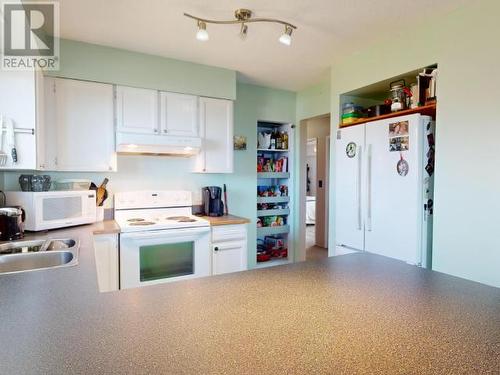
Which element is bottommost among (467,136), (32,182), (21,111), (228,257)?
(228,257)

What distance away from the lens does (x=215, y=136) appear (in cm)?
312

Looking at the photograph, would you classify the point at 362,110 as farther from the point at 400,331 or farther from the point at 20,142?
the point at 20,142

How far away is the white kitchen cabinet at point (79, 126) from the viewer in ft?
7.89

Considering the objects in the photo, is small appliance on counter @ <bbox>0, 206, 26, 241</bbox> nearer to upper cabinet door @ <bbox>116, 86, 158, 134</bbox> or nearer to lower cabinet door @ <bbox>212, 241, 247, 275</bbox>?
upper cabinet door @ <bbox>116, 86, 158, 134</bbox>

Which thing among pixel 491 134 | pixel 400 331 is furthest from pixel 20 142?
pixel 491 134

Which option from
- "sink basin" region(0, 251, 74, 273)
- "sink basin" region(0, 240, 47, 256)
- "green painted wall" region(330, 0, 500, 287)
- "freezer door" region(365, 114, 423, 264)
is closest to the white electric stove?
"sink basin" region(0, 240, 47, 256)

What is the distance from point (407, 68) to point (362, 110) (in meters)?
0.59

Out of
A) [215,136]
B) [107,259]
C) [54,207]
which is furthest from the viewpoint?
[215,136]

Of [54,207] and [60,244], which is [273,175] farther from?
[60,244]

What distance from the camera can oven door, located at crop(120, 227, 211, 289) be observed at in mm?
2369

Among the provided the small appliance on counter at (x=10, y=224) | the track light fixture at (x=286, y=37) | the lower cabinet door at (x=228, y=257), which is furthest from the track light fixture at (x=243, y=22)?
the lower cabinet door at (x=228, y=257)

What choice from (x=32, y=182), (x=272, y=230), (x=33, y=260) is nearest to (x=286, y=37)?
(x=33, y=260)

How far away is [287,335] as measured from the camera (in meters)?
0.74

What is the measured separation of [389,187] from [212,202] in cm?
174
